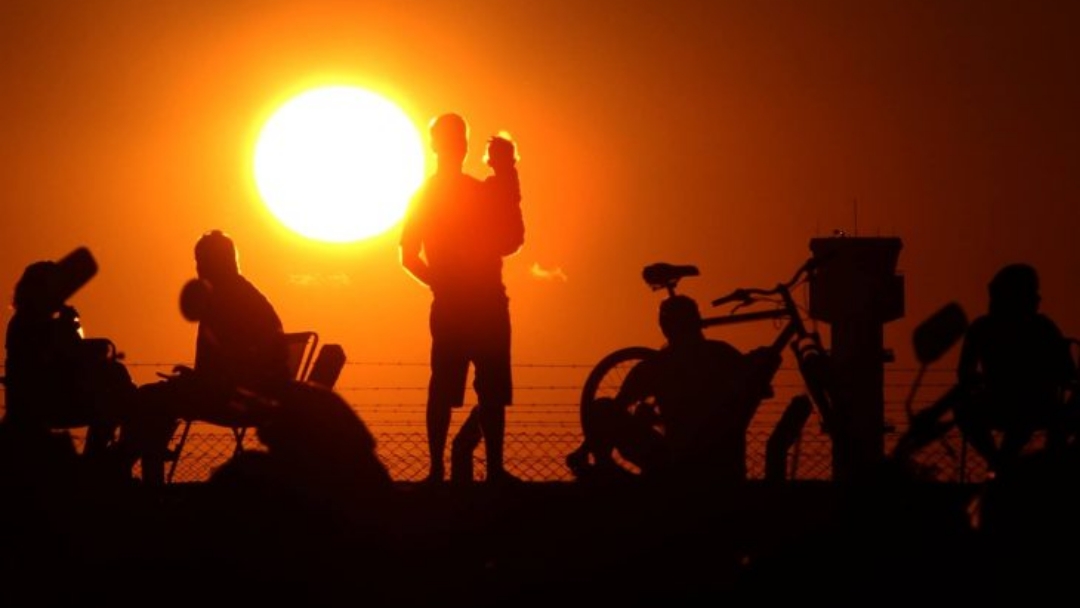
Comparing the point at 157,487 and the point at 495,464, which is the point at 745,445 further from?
the point at 157,487

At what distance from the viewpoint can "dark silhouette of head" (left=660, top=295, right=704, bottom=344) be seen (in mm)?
9805

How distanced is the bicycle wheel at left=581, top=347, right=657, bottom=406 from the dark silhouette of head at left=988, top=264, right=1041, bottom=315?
7.17 ft

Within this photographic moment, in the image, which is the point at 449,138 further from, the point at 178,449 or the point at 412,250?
the point at 178,449

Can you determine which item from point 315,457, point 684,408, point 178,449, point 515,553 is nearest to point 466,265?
point 684,408

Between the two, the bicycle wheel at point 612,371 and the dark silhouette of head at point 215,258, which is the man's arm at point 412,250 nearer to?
the dark silhouette of head at point 215,258

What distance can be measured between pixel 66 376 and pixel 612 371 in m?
3.09

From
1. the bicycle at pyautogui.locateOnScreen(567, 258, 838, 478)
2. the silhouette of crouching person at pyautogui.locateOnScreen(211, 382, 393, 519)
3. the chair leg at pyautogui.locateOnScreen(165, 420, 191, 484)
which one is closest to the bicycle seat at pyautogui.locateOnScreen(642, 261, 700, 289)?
the bicycle at pyautogui.locateOnScreen(567, 258, 838, 478)

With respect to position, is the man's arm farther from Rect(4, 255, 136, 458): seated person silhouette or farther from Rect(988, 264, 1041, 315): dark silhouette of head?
Rect(988, 264, 1041, 315): dark silhouette of head

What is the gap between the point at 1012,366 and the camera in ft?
28.2

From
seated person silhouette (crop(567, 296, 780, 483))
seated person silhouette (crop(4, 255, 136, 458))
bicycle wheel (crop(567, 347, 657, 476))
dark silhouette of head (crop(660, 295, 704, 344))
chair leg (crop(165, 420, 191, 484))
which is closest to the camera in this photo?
seated person silhouette (crop(4, 255, 136, 458))

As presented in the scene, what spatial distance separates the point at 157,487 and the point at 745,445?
10.2ft

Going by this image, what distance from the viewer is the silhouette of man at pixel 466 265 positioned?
9.20 metres

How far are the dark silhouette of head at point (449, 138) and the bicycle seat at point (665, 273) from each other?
4.48 ft

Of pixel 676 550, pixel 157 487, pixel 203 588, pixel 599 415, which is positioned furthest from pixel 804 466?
pixel 203 588
